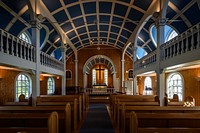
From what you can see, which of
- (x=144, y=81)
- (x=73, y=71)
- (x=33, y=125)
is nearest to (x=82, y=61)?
(x=73, y=71)

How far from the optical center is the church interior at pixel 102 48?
16.1 feet

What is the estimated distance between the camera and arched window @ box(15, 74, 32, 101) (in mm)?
13038

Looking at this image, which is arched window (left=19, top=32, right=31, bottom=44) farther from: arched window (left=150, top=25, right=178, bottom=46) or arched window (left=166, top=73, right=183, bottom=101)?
arched window (left=166, top=73, right=183, bottom=101)

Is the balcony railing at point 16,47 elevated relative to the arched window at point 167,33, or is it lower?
lower

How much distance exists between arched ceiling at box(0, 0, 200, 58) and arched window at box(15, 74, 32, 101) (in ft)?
9.18

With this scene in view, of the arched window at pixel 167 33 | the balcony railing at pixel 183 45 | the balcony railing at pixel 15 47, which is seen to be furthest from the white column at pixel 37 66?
the arched window at pixel 167 33

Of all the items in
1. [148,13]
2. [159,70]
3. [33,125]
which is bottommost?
[33,125]

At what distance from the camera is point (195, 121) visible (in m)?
4.88

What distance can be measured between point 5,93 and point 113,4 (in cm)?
795

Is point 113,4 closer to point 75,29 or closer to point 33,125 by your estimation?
point 75,29

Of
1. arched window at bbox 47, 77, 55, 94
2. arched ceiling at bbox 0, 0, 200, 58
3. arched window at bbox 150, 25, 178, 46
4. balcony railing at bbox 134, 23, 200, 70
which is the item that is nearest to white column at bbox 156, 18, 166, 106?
balcony railing at bbox 134, 23, 200, 70

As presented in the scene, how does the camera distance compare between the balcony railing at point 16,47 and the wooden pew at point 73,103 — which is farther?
the wooden pew at point 73,103

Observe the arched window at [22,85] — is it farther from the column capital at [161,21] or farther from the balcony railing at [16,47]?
the column capital at [161,21]

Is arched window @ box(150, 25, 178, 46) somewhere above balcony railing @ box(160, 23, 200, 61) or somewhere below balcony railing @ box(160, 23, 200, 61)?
above
